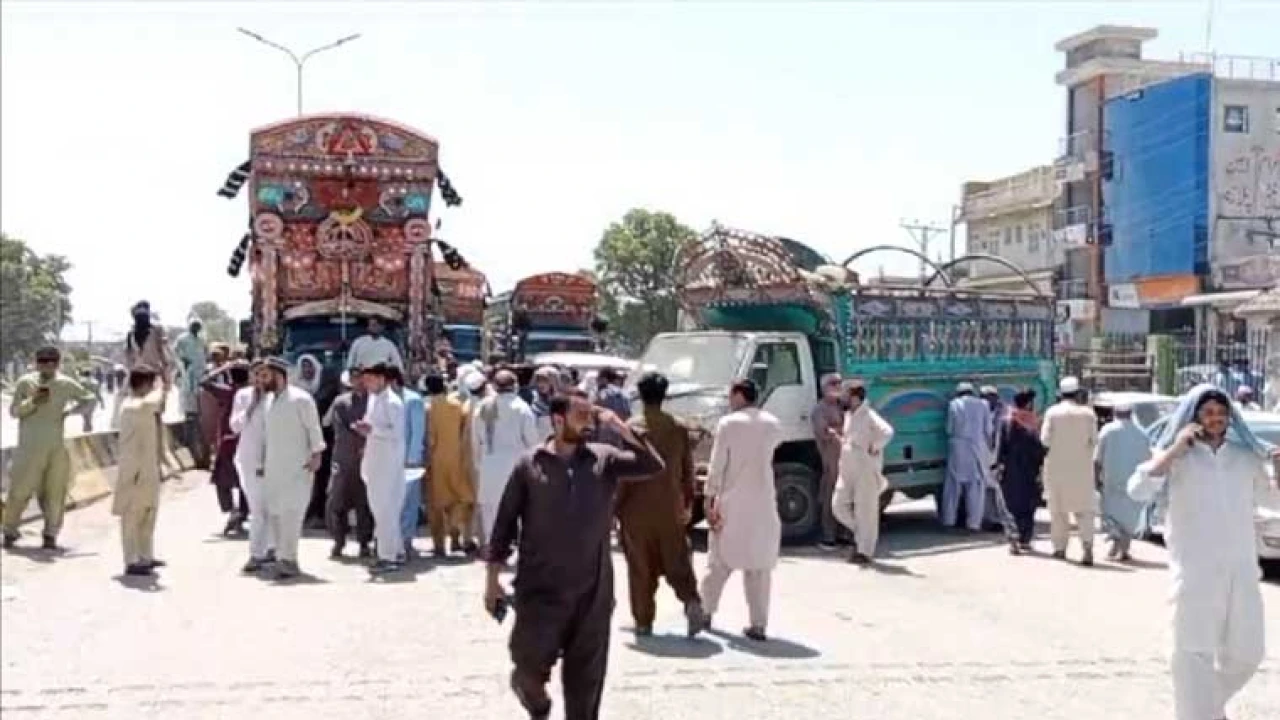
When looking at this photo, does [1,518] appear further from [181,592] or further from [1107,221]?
[1107,221]

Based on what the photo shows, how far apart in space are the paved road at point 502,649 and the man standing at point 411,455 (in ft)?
2.05

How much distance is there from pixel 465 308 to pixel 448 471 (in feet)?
74.9

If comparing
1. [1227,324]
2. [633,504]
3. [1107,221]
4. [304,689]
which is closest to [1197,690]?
[633,504]

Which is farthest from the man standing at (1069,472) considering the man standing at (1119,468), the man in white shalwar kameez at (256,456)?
the man in white shalwar kameez at (256,456)

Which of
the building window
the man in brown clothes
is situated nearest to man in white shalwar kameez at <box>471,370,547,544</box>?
the man in brown clothes

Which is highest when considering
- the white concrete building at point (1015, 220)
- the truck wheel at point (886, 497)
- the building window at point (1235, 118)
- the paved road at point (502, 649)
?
the white concrete building at point (1015, 220)

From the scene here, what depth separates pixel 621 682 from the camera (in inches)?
317

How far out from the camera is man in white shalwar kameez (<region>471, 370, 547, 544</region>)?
12.3m

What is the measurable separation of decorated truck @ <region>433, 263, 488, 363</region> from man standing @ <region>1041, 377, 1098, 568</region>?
20.5 meters

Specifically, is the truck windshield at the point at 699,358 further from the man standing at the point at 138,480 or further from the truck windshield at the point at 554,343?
the truck windshield at the point at 554,343

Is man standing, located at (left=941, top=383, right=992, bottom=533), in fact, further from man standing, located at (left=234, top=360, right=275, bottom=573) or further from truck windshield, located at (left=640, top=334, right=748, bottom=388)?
man standing, located at (left=234, top=360, right=275, bottom=573)

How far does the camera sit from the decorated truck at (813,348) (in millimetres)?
14352

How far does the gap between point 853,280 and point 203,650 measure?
8.80 meters

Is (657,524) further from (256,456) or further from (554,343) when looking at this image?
(554,343)
